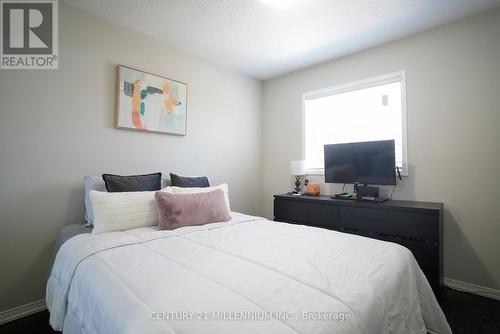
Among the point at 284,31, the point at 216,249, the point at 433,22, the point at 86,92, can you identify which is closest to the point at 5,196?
the point at 86,92

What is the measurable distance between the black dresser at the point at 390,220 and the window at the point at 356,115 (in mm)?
630

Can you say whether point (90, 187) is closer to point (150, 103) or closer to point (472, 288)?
point (150, 103)

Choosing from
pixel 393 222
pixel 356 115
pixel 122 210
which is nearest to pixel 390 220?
pixel 393 222

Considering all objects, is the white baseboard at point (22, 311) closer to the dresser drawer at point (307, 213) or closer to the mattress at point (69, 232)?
the mattress at point (69, 232)

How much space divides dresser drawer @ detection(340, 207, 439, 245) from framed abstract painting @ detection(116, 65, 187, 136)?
6.84 ft

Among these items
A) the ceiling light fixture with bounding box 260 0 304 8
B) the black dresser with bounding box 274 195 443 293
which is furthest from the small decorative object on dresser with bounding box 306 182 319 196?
the ceiling light fixture with bounding box 260 0 304 8

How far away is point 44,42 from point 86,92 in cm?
47

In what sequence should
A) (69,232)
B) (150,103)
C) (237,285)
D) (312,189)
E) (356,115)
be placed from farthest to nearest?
(312,189) < (356,115) < (150,103) < (69,232) < (237,285)

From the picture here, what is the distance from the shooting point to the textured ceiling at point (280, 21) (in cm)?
203

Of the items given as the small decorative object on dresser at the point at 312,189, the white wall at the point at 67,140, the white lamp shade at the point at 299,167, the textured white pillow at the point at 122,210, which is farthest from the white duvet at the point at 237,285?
the white lamp shade at the point at 299,167

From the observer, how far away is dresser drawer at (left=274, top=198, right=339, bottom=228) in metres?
2.52

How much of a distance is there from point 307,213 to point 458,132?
1.65 meters

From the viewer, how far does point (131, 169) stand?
7.86ft

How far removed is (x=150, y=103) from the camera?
2.51 m
